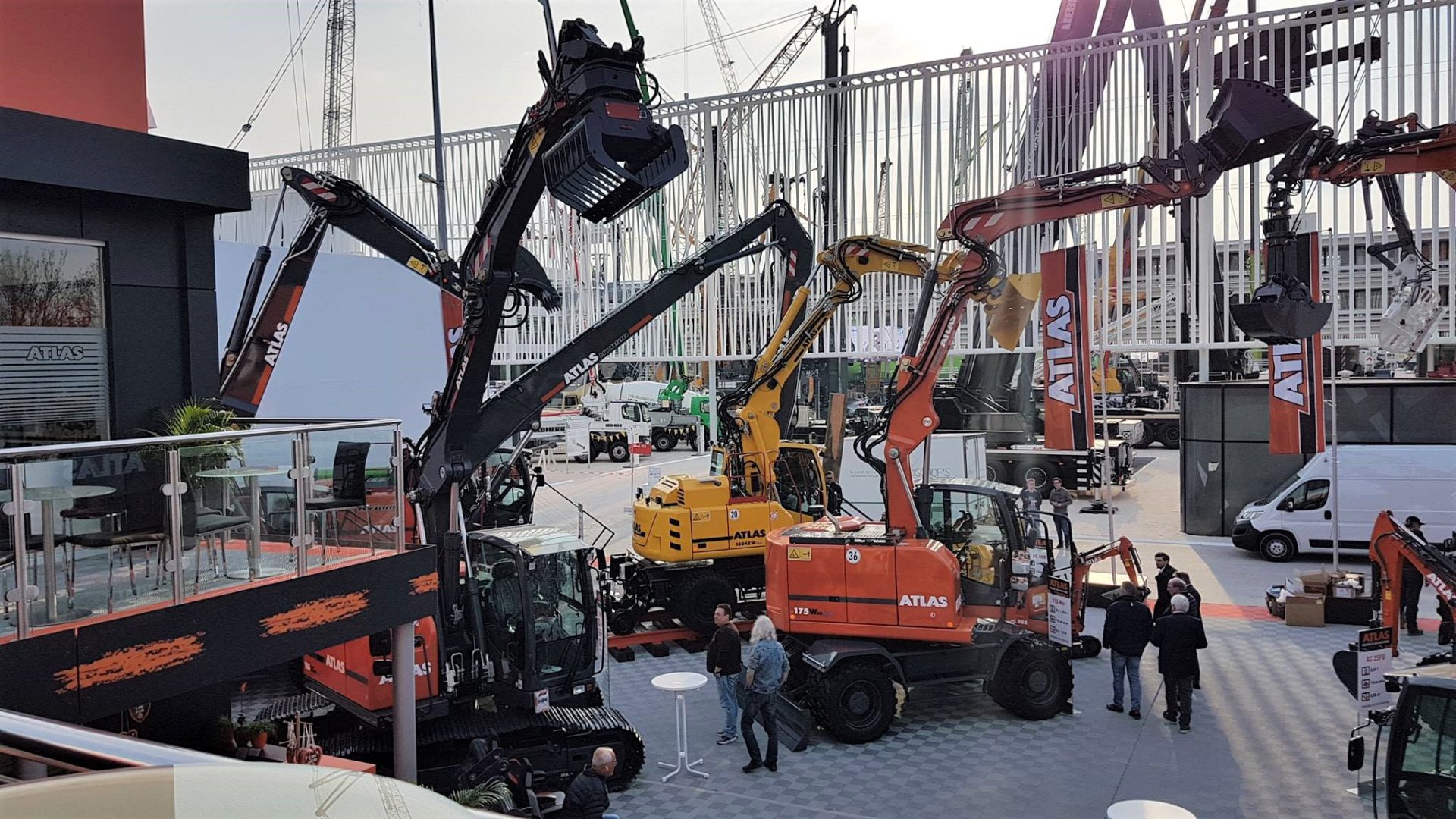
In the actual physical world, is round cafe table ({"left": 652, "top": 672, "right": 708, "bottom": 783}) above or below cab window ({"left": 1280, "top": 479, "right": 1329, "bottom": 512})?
below

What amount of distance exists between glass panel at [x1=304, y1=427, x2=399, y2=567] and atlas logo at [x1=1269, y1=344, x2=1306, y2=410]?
25.6 ft

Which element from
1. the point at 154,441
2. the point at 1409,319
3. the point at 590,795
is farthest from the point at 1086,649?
the point at 154,441

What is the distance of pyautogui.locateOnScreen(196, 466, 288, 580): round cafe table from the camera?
252 inches

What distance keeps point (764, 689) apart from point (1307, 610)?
7857 mm

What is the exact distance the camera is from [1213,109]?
32.7ft

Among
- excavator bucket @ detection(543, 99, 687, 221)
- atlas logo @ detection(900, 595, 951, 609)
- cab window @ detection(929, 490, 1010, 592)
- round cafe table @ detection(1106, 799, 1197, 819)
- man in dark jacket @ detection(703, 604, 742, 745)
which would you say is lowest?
round cafe table @ detection(1106, 799, 1197, 819)

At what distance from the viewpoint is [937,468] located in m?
19.9

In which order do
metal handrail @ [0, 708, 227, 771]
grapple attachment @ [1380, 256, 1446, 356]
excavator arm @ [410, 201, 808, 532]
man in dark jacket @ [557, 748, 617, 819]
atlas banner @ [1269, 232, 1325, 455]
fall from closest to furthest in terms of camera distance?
metal handrail @ [0, 708, 227, 771]
man in dark jacket @ [557, 748, 617, 819]
atlas banner @ [1269, 232, 1325, 455]
excavator arm @ [410, 201, 808, 532]
grapple attachment @ [1380, 256, 1446, 356]

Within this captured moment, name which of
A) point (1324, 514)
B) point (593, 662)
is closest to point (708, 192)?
point (1324, 514)

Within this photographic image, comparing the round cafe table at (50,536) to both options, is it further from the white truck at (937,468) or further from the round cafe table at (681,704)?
the white truck at (937,468)

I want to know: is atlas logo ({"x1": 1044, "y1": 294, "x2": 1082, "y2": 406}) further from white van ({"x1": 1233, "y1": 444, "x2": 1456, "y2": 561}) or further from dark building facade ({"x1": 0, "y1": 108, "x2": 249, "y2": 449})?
white van ({"x1": 1233, "y1": 444, "x2": 1456, "y2": 561})

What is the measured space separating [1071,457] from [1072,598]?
45.9 ft

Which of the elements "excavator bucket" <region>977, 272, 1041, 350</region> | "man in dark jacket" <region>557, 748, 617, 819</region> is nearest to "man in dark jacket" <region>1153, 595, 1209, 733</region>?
"excavator bucket" <region>977, 272, 1041, 350</region>

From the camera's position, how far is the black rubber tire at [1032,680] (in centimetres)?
965
